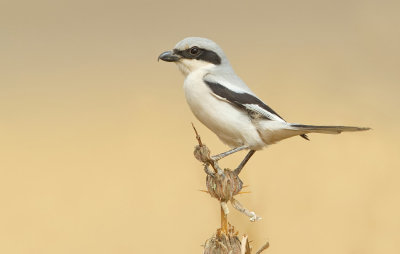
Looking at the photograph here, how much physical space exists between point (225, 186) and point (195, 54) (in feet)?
2.85

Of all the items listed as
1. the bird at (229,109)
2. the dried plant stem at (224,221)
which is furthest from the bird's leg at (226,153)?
the dried plant stem at (224,221)

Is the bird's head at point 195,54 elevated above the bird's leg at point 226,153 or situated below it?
above

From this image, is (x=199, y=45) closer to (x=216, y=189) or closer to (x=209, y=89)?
(x=209, y=89)

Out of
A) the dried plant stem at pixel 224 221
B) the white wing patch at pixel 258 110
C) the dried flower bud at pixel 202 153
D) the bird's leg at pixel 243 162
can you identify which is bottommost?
the dried plant stem at pixel 224 221

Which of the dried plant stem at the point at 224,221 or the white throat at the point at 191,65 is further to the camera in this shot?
the white throat at the point at 191,65

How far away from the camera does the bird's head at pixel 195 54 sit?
196cm

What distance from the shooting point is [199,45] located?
197 centimetres

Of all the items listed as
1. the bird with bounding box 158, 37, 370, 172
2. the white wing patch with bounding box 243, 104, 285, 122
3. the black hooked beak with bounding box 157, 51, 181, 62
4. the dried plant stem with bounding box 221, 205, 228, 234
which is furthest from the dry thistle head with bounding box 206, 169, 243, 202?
the black hooked beak with bounding box 157, 51, 181, 62

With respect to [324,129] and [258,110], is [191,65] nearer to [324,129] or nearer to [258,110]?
[258,110]

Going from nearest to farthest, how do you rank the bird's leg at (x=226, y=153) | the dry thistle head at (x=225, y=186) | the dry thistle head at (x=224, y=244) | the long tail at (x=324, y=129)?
the dry thistle head at (x=224, y=244) < the dry thistle head at (x=225, y=186) < the long tail at (x=324, y=129) < the bird's leg at (x=226, y=153)

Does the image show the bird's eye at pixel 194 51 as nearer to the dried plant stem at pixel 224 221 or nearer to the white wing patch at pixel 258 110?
the white wing patch at pixel 258 110

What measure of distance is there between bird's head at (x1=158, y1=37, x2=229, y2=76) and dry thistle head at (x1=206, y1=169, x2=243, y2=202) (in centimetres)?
82

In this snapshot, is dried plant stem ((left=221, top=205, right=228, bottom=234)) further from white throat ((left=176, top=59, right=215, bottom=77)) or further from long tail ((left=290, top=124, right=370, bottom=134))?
white throat ((left=176, top=59, right=215, bottom=77))

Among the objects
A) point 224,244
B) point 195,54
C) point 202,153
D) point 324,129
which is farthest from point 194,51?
point 224,244
